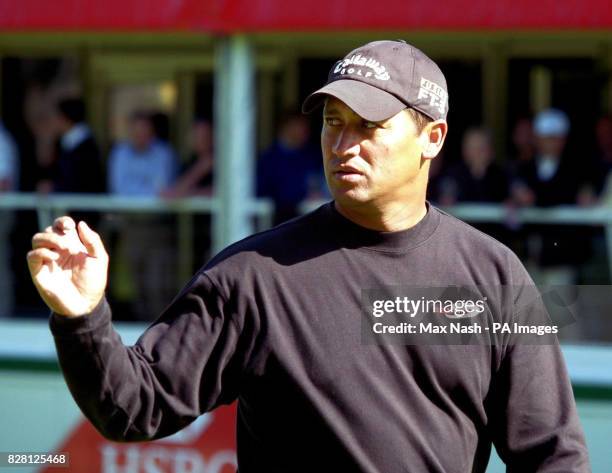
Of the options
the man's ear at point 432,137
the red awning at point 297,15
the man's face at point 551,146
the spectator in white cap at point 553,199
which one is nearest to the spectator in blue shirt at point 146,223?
the red awning at point 297,15

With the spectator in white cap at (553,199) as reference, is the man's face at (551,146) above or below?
above

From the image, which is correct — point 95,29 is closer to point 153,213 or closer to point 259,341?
point 153,213

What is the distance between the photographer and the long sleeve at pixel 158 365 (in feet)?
6.95

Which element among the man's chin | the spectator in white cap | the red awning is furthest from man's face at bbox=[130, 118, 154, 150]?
the man's chin

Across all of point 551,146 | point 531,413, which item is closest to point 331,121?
point 531,413

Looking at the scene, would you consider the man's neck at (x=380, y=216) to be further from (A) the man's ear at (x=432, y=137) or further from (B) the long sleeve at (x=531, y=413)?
(B) the long sleeve at (x=531, y=413)

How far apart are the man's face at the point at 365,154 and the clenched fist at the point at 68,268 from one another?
53 centimetres

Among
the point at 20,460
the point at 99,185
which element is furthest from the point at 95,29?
the point at 20,460

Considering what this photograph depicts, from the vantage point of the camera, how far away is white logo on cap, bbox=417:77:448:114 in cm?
247

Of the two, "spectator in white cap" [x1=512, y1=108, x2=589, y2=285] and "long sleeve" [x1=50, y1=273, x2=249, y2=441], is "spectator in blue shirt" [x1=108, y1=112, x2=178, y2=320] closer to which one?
"spectator in white cap" [x1=512, y1=108, x2=589, y2=285]

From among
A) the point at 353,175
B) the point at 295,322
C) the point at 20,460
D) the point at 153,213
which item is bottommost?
the point at 20,460

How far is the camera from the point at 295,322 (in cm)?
235

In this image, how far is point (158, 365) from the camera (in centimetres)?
230

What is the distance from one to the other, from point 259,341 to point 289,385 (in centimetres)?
11
